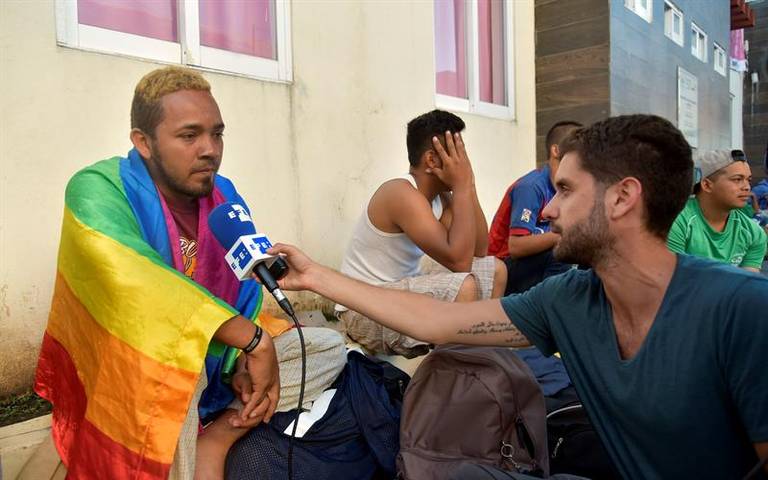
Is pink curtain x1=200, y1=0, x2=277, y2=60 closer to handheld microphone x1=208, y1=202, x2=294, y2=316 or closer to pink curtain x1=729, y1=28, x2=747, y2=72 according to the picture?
handheld microphone x1=208, y1=202, x2=294, y2=316

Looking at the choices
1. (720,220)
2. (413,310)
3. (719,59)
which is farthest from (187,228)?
(719,59)

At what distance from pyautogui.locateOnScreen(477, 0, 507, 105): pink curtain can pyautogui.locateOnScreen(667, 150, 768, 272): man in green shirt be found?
2933 millimetres

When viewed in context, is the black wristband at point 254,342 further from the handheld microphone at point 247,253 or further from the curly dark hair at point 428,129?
the curly dark hair at point 428,129

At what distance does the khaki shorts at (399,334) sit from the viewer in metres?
2.65

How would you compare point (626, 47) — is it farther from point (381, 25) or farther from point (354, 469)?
point (354, 469)

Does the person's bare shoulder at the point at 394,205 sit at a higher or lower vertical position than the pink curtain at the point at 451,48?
lower

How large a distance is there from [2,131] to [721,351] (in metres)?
2.70

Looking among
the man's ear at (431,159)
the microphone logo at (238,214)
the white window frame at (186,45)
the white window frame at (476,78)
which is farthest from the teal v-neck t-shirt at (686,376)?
the white window frame at (476,78)

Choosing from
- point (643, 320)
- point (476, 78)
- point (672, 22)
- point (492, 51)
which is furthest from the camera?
point (672, 22)

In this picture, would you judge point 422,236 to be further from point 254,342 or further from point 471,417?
point 254,342

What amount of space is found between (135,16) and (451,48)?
3.11m

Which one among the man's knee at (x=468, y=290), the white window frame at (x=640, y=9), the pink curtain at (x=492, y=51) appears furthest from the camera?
the white window frame at (x=640, y=9)

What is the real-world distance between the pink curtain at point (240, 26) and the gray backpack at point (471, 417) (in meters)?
2.50

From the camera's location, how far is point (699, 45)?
30.4 ft
